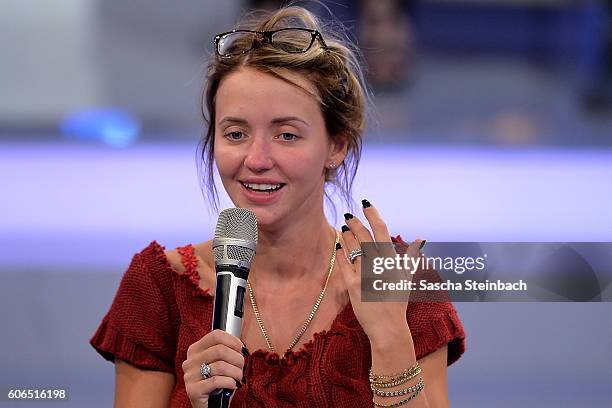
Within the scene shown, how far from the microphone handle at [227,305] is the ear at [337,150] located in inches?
20.0

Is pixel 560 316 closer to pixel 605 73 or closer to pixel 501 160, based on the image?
pixel 501 160

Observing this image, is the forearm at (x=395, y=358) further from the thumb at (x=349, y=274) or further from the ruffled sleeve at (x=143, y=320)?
the ruffled sleeve at (x=143, y=320)

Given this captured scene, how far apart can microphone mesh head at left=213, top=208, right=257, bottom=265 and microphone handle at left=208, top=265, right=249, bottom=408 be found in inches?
0.8

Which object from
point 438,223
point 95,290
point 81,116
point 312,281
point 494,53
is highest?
point 494,53

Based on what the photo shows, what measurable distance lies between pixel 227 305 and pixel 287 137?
1.50 ft

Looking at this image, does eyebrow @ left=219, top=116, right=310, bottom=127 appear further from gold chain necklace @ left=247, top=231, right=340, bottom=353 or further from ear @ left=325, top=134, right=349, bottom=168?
gold chain necklace @ left=247, top=231, right=340, bottom=353

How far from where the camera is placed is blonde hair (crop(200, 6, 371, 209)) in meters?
1.71

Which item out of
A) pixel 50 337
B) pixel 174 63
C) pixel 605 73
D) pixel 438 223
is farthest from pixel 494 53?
pixel 50 337

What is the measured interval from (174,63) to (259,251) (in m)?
4.44

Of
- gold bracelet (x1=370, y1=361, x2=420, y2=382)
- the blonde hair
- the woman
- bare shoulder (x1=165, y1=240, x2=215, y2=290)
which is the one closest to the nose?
the woman

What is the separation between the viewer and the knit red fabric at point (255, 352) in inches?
64.6

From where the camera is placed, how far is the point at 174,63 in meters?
6.09

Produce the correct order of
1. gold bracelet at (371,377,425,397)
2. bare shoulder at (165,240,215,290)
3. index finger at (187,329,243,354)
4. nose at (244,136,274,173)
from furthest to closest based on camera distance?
bare shoulder at (165,240,215,290) < nose at (244,136,274,173) < gold bracelet at (371,377,425,397) < index finger at (187,329,243,354)

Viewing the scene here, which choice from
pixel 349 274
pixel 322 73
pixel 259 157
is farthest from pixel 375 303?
pixel 322 73
